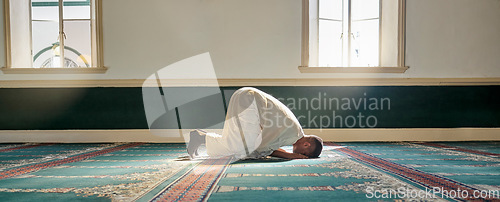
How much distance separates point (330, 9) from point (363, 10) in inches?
19.1

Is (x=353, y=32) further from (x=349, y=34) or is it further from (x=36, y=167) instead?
(x=36, y=167)

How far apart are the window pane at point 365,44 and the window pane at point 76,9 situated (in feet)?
12.7

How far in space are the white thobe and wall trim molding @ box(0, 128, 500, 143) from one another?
209cm

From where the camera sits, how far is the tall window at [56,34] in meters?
5.15

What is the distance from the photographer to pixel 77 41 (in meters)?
5.20

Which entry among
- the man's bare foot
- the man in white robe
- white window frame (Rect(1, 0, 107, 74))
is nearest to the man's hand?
the man in white robe

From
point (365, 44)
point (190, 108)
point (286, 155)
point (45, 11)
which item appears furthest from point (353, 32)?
point (45, 11)

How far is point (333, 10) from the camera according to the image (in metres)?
5.28

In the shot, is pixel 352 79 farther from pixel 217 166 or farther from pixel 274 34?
pixel 217 166

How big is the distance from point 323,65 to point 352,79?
0.50m

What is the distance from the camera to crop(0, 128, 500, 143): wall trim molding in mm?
4914

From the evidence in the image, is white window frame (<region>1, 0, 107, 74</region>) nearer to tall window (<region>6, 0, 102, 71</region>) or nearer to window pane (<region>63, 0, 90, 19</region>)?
tall window (<region>6, 0, 102, 71</region>)

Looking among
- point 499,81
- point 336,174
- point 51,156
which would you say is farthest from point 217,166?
point 499,81

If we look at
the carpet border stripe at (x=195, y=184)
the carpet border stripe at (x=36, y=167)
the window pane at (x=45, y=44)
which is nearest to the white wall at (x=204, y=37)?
the window pane at (x=45, y=44)
